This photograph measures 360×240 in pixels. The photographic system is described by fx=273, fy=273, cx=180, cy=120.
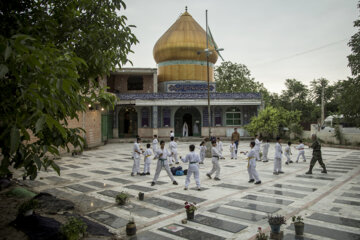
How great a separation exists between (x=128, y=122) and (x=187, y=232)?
1019 inches

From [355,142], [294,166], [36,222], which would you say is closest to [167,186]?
[36,222]

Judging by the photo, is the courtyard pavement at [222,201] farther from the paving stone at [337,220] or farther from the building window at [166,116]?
the building window at [166,116]

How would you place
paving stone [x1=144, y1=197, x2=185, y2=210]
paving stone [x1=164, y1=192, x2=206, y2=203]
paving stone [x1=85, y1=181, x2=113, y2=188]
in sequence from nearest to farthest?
paving stone [x1=144, y1=197, x2=185, y2=210], paving stone [x1=164, y1=192, x2=206, y2=203], paving stone [x1=85, y1=181, x2=113, y2=188]

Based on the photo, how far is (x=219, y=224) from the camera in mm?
6172

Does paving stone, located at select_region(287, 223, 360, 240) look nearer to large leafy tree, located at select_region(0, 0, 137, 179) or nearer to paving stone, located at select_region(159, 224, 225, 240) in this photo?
paving stone, located at select_region(159, 224, 225, 240)

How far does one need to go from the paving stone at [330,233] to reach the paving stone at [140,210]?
3235 millimetres

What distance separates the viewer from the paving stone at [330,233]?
545 centimetres

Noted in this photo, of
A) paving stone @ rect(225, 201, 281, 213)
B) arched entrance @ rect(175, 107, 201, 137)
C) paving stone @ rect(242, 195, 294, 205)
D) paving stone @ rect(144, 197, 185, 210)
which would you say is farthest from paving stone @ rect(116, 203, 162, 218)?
arched entrance @ rect(175, 107, 201, 137)

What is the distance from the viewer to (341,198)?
8.09 metres

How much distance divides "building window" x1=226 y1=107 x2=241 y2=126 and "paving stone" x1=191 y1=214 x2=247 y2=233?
23.3 metres

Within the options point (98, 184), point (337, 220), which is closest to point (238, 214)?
point (337, 220)

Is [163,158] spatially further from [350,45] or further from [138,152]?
[350,45]

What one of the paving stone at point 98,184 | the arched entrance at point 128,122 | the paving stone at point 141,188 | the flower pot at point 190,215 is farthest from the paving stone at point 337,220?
the arched entrance at point 128,122

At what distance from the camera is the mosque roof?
103 feet
